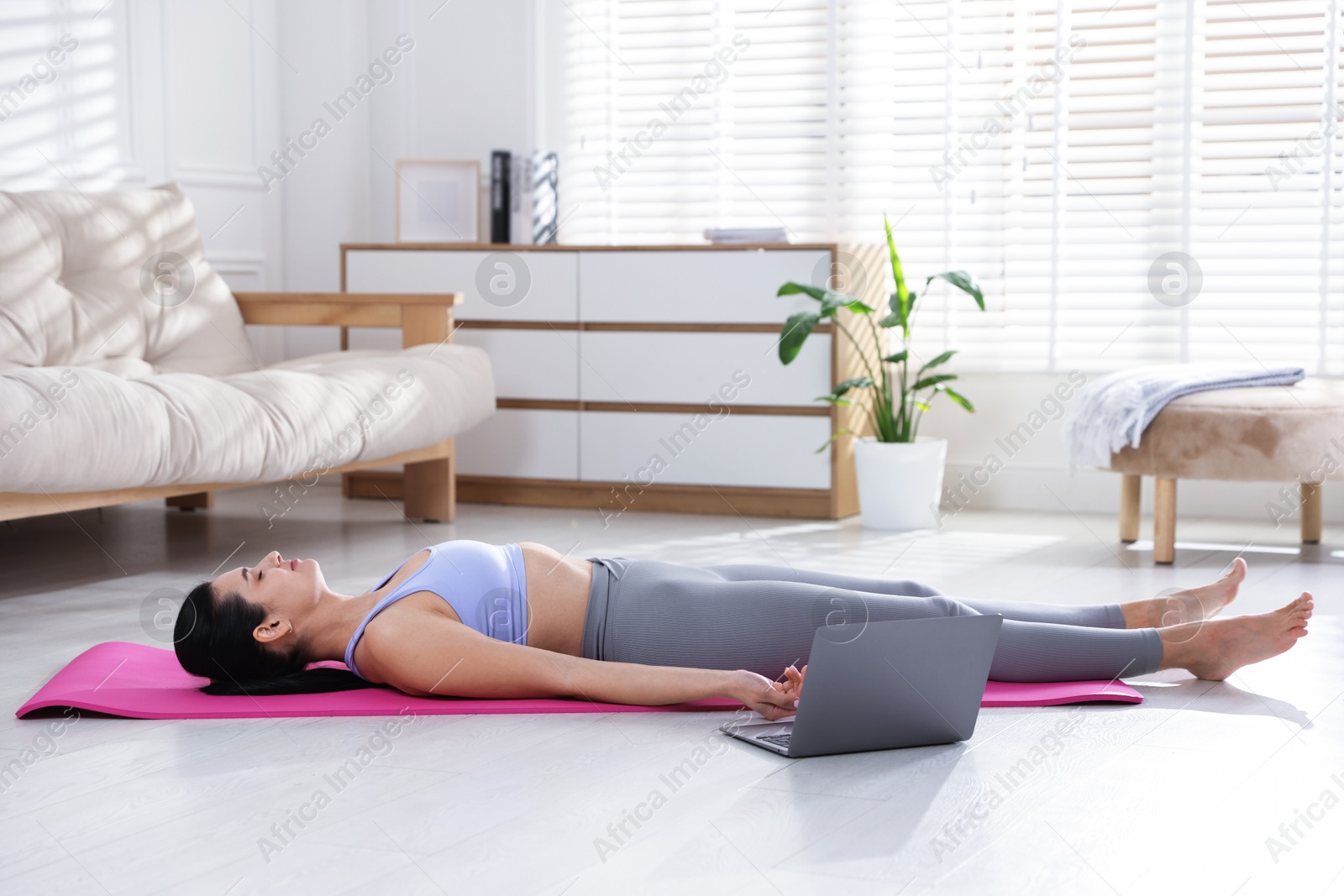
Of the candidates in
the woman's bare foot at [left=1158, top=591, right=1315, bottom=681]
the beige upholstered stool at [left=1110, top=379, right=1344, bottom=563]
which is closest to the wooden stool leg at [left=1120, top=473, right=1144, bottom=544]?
the beige upholstered stool at [left=1110, top=379, right=1344, bottom=563]

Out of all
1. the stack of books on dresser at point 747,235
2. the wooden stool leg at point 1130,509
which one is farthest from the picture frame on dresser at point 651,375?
the wooden stool leg at point 1130,509

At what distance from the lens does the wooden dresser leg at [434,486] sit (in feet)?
12.9

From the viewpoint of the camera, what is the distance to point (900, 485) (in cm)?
383

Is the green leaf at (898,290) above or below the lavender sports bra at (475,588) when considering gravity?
above

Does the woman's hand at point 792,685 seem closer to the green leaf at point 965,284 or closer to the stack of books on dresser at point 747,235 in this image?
the green leaf at point 965,284

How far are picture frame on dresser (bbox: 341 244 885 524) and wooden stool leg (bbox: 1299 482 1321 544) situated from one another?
1.26 meters

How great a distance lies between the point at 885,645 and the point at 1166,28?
305 centimetres

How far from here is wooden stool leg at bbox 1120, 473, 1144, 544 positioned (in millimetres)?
3508

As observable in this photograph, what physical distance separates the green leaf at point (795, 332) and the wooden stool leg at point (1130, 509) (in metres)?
0.94

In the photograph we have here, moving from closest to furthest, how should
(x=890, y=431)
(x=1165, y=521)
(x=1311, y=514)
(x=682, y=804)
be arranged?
(x=682, y=804), (x=1165, y=521), (x=1311, y=514), (x=890, y=431)

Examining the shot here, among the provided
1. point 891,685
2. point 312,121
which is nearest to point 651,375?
point 312,121

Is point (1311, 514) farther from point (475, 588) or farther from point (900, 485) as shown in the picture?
point (475, 588)

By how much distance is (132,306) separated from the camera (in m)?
3.53

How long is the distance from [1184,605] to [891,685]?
71cm
